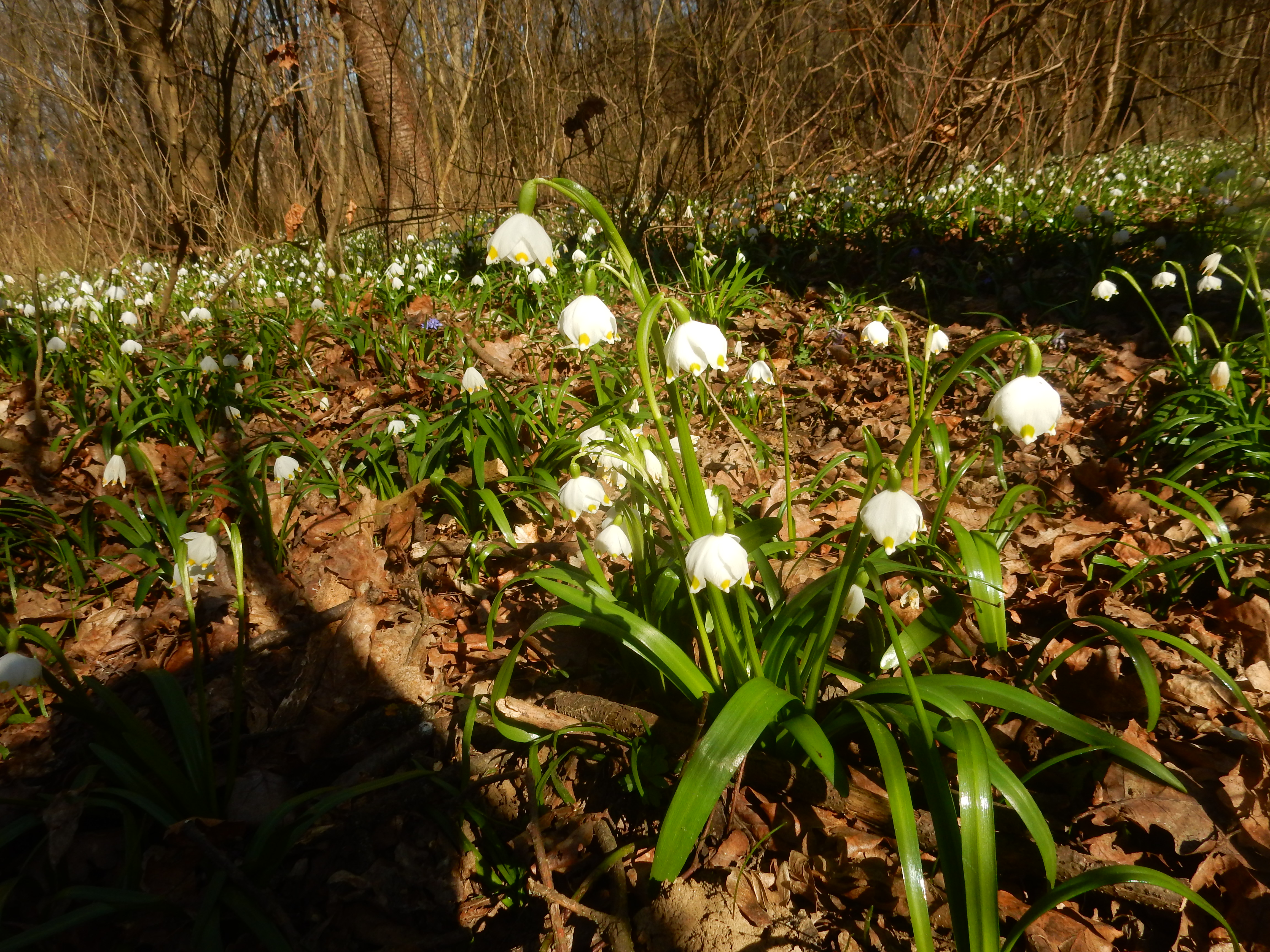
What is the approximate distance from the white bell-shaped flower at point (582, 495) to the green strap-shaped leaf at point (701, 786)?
27.5 inches

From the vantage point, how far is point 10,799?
163 centimetres

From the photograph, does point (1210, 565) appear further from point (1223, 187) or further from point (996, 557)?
point (1223, 187)

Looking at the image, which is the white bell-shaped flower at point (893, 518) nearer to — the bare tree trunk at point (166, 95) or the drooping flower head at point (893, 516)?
the drooping flower head at point (893, 516)

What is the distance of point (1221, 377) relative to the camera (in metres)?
2.60

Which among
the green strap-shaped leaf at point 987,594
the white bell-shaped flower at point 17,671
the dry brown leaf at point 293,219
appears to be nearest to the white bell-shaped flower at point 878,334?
the green strap-shaped leaf at point 987,594

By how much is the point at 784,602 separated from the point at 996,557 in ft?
2.13

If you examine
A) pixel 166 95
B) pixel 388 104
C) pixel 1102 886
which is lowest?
pixel 1102 886

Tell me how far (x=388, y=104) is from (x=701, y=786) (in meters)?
7.72

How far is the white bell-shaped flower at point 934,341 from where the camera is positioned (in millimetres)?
2012

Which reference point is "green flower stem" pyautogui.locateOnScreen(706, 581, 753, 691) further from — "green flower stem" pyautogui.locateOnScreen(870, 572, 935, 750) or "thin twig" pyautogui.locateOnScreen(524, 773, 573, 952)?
"thin twig" pyautogui.locateOnScreen(524, 773, 573, 952)

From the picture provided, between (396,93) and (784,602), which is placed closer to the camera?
(784,602)

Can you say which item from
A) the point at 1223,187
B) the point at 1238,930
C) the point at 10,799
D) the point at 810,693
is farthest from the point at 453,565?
the point at 1223,187

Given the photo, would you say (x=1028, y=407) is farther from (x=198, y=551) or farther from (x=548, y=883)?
(x=198, y=551)

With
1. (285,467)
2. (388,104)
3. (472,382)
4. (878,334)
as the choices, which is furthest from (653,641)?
(388,104)
